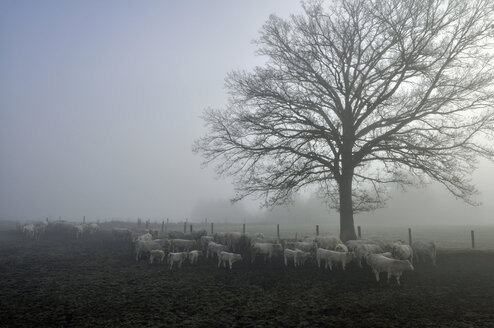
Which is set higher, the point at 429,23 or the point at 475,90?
the point at 429,23

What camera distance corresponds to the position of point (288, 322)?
27.1 feet

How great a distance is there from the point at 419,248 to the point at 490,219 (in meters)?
97.6

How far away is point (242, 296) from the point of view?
35.2ft

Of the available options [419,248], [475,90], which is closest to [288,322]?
[419,248]

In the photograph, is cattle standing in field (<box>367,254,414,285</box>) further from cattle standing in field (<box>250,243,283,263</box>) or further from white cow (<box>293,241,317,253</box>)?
cattle standing in field (<box>250,243,283,263</box>)

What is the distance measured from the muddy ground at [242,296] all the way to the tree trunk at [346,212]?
502 cm

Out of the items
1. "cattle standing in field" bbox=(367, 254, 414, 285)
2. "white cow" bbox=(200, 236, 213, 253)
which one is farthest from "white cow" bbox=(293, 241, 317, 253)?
"white cow" bbox=(200, 236, 213, 253)

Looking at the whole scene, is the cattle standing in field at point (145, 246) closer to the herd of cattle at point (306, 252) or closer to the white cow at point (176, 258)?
the herd of cattle at point (306, 252)

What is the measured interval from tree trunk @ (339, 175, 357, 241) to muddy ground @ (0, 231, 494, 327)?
502 centimetres

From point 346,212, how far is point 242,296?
11564 mm

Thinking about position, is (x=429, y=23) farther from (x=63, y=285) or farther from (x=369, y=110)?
(x=63, y=285)


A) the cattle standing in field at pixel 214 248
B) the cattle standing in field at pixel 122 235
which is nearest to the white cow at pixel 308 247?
the cattle standing in field at pixel 214 248

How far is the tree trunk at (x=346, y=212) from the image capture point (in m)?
20.2

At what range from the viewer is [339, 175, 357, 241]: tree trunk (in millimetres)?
20234
